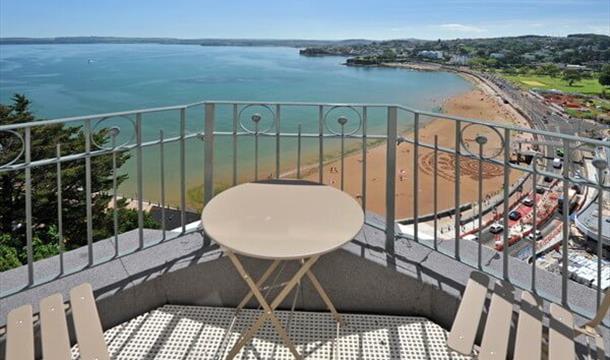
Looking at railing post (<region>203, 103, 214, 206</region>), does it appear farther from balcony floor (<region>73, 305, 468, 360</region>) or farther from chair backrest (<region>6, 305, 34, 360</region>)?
chair backrest (<region>6, 305, 34, 360</region>)

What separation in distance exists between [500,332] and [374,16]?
98.3 meters

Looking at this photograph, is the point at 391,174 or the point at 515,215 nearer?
the point at 391,174

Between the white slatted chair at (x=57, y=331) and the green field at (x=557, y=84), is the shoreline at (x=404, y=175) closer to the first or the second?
the white slatted chair at (x=57, y=331)

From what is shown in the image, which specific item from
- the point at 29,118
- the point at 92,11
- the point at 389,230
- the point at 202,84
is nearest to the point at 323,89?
the point at 202,84

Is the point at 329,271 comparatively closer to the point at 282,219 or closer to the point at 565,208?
the point at 282,219

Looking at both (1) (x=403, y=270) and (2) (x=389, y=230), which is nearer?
(1) (x=403, y=270)

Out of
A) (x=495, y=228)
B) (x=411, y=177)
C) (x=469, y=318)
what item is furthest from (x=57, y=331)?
(x=411, y=177)

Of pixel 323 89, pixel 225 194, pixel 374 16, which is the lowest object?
pixel 225 194

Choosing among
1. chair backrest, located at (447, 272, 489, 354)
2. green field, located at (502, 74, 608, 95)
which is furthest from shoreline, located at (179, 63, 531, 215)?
green field, located at (502, 74, 608, 95)

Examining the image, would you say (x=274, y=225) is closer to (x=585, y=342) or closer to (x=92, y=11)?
(x=585, y=342)

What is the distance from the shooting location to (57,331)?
5.10ft

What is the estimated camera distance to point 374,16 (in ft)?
302

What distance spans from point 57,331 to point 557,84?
7636 cm

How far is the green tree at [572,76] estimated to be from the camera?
6528cm
